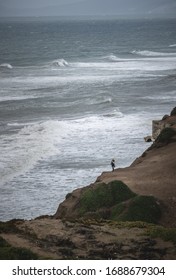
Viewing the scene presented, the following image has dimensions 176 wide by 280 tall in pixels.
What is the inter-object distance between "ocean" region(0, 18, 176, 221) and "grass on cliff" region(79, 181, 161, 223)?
3.57 metres

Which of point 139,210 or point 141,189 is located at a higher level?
point 141,189

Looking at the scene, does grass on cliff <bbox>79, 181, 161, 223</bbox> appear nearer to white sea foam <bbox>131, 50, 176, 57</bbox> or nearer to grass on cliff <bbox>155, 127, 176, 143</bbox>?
grass on cliff <bbox>155, 127, 176, 143</bbox>

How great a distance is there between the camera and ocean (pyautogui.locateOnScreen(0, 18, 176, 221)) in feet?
92.3

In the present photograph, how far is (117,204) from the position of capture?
2111cm

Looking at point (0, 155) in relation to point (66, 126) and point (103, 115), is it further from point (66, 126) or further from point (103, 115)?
point (103, 115)

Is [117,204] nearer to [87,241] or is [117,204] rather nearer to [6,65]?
[87,241]

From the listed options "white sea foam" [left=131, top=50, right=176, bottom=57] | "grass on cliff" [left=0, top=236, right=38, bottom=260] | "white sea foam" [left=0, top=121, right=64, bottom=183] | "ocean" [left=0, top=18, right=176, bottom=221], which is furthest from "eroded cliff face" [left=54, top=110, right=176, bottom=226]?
"white sea foam" [left=131, top=50, right=176, bottom=57]

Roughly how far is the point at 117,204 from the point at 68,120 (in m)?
24.3

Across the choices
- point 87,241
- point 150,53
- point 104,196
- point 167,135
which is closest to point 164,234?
point 87,241

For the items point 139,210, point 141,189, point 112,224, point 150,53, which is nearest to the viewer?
point 112,224

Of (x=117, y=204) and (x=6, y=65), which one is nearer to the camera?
(x=117, y=204)

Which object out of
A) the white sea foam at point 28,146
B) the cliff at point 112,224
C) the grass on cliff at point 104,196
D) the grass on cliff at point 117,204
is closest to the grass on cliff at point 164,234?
the cliff at point 112,224
